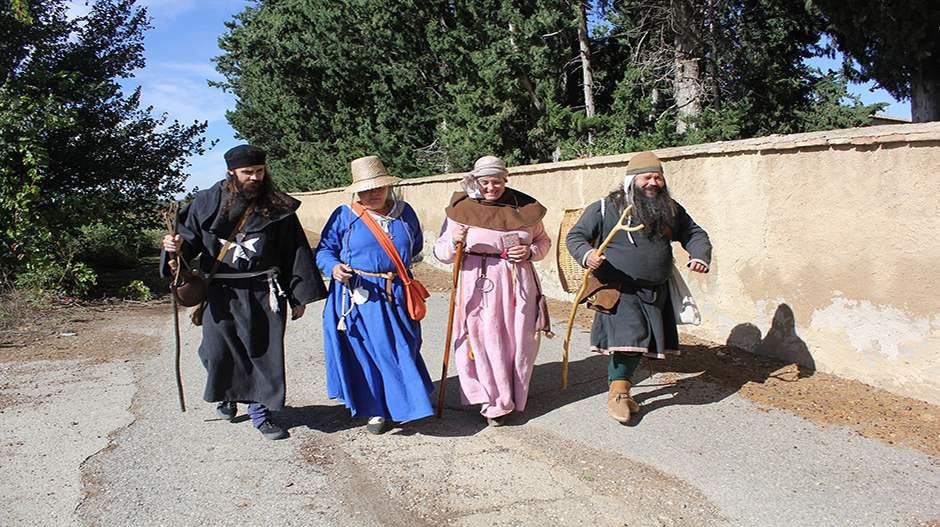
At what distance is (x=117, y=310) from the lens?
855cm

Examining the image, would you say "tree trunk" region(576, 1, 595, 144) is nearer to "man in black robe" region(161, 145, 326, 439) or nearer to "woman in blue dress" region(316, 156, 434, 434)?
"woman in blue dress" region(316, 156, 434, 434)

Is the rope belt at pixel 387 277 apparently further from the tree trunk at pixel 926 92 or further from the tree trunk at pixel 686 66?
the tree trunk at pixel 926 92

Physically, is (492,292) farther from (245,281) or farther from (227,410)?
(227,410)

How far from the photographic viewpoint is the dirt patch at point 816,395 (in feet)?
12.6

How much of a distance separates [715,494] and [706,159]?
3.37 m

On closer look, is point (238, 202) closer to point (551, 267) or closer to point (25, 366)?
point (25, 366)

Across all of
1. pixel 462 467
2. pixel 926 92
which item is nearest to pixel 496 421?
pixel 462 467

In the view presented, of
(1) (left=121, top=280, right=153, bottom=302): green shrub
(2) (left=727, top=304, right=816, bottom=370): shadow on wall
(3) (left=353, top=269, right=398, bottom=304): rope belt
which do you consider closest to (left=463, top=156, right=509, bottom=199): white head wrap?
(3) (left=353, top=269, right=398, bottom=304): rope belt

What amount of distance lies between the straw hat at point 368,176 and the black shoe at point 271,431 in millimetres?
1589

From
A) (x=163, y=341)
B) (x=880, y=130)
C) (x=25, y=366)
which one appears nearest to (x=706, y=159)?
(x=880, y=130)

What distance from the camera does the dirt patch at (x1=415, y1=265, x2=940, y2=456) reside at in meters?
3.83

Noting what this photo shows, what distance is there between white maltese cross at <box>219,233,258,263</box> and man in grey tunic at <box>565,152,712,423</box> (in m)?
2.04

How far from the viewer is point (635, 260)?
411 cm

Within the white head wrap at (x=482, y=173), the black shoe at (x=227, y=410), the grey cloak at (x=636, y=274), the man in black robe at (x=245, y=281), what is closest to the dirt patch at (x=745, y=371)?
the grey cloak at (x=636, y=274)
